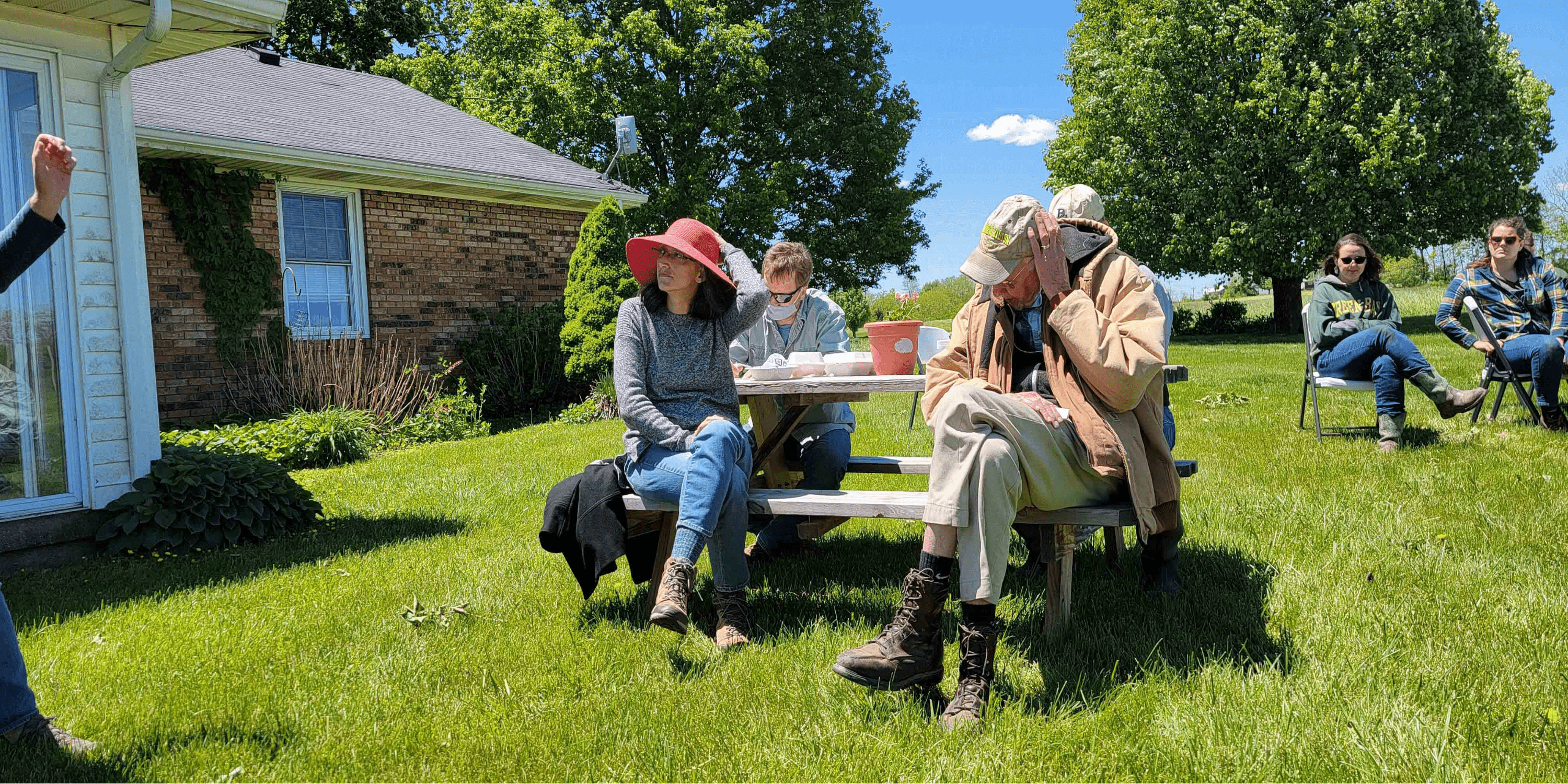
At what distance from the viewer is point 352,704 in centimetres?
306

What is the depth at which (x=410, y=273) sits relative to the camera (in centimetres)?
1196

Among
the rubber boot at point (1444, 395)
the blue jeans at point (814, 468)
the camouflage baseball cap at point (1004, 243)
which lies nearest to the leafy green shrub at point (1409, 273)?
the rubber boot at point (1444, 395)

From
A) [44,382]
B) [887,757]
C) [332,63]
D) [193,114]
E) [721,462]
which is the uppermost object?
[332,63]

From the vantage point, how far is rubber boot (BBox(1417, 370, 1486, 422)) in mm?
6746

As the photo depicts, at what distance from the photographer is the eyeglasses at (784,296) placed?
5.15 metres

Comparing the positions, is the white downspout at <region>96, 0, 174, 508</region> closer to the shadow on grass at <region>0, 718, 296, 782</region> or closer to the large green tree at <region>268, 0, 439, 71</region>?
the shadow on grass at <region>0, 718, 296, 782</region>

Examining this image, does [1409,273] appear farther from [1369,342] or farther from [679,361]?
[679,361]

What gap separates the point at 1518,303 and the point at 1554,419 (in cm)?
88

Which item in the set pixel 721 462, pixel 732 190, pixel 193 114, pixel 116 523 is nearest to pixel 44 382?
pixel 116 523

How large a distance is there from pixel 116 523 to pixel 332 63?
28.3m

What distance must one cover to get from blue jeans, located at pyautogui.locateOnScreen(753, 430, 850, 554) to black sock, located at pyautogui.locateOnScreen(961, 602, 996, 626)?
6.08ft

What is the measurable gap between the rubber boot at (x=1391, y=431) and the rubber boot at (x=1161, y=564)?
12.2 feet

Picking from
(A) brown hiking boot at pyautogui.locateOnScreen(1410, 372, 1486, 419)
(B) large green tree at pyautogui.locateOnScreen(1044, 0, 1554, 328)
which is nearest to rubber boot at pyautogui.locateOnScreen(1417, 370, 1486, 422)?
(A) brown hiking boot at pyautogui.locateOnScreen(1410, 372, 1486, 419)

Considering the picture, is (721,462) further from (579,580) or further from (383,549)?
(383,549)
